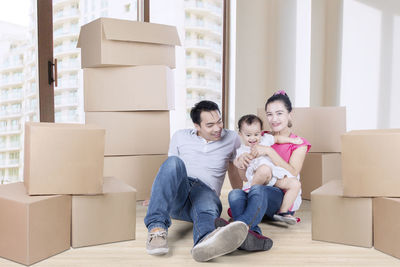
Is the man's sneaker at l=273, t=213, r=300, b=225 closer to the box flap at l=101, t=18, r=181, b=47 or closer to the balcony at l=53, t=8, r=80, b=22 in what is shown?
the box flap at l=101, t=18, r=181, b=47

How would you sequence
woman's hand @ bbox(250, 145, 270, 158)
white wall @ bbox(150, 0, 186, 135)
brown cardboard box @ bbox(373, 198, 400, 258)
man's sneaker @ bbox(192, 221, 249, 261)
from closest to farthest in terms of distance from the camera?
man's sneaker @ bbox(192, 221, 249, 261)
brown cardboard box @ bbox(373, 198, 400, 258)
woman's hand @ bbox(250, 145, 270, 158)
white wall @ bbox(150, 0, 186, 135)

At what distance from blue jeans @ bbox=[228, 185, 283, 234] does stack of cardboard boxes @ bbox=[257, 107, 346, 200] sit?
744 mm

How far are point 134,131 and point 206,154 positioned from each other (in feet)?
2.11

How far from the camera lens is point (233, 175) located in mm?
1979

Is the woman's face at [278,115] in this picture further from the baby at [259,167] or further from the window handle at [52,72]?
the window handle at [52,72]

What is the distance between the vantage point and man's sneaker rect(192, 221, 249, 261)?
1.32 m

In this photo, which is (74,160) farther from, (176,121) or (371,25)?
(371,25)

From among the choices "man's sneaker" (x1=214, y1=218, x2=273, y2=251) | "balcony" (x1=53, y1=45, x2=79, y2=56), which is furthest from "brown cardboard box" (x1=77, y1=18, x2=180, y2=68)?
"man's sneaker" (x1=214, y1=218, x2=273, y2=251)

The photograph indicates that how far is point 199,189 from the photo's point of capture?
1711mm

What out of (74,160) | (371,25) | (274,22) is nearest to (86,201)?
(74,160)

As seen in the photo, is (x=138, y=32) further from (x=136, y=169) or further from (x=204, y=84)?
(x=204, y=84)

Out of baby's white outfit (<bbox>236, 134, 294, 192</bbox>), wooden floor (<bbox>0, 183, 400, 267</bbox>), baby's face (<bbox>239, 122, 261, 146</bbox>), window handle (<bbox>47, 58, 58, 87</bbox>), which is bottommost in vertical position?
wooden floor (<bbox>0, 183, 400, 267</bbox>)

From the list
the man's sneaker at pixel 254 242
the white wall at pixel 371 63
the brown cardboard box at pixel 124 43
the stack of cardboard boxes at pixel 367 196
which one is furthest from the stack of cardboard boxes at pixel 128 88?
the white wall at pixel 371 63

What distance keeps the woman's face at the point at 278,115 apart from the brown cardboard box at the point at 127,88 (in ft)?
2.19
